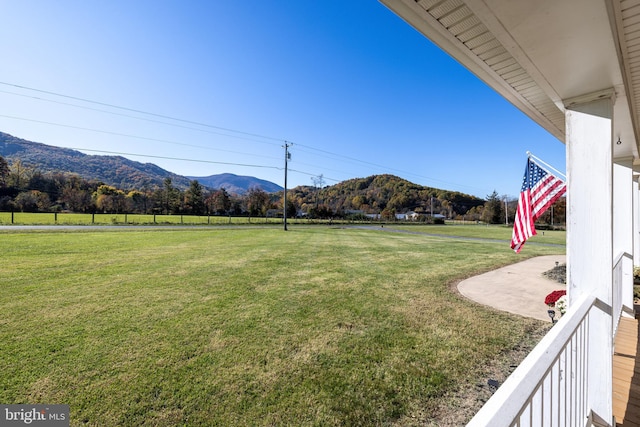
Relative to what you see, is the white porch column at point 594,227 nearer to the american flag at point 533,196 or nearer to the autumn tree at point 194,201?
the american flag at point 533,196

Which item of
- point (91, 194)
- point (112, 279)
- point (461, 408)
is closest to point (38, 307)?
point (112, 279)

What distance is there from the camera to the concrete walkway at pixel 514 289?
4.41 m

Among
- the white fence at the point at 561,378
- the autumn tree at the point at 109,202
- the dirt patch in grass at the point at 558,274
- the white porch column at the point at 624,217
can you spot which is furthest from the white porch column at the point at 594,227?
the autumn tree at the point at 109,202

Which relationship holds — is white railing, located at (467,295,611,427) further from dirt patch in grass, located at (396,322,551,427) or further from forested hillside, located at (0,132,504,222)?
forested hillside, located at (0,132,504,222)

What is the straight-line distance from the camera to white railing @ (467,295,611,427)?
70 centimetres

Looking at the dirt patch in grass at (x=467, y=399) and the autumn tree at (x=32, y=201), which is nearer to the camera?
the dirt patch in grass at (x=467, y=399)

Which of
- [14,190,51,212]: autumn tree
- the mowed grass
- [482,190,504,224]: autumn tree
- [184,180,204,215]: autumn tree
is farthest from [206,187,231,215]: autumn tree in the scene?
[482,190,504,224]: autumn tree

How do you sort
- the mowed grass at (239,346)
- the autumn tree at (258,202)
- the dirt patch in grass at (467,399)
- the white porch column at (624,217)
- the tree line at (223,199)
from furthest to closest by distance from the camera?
the autumn tree at (258,202) → the tree line at (223,199) → the white porch column at (624,217) → the mowed grass at (239,346) → the dirt patch in grass at (467,399)

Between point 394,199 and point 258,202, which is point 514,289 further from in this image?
point 394,199

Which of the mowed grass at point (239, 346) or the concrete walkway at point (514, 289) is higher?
the concrete walkway at point (514, 289)

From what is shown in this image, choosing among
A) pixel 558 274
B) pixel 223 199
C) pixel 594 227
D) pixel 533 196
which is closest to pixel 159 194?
pixel 223 199

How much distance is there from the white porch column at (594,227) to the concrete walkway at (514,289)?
104 inches

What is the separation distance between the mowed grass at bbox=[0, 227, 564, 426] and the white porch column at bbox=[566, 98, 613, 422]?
3.35ft

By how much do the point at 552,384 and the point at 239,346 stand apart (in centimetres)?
290
